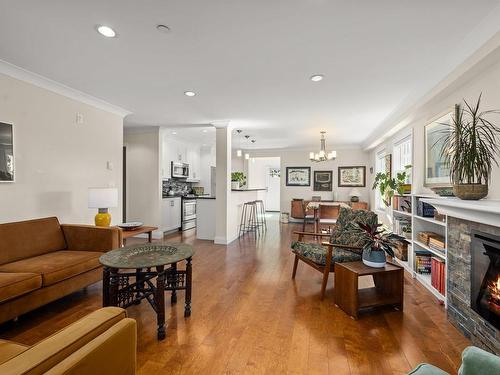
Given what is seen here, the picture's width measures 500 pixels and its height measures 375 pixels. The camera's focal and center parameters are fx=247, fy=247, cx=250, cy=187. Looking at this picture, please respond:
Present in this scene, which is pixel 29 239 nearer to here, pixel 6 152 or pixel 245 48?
pixel 6 152

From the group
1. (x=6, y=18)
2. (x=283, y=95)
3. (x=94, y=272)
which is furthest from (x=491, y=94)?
(x=94, y=272)

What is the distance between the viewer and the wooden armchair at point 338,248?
8.58 ft

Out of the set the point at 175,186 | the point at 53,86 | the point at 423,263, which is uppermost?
the point at 53,86

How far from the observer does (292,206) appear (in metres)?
7.36

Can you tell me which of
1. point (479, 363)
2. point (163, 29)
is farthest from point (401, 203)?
point (163, 29)

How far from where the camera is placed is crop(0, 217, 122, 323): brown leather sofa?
1.94 m

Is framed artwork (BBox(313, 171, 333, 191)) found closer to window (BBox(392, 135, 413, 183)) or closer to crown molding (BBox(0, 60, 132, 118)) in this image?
window (BBox(392, 135, 413, 183))

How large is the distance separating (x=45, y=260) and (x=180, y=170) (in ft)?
14.5

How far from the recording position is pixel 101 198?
3.22 meters

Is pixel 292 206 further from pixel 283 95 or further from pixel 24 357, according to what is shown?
pixel 24 357

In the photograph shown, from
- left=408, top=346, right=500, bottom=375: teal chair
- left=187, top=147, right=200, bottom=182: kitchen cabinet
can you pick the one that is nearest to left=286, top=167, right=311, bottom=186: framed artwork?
left=187, top=147, right=200, bottom=182: kitchen cabinet

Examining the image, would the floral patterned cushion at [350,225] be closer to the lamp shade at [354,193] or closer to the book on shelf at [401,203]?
the book on shelf at [401,203]

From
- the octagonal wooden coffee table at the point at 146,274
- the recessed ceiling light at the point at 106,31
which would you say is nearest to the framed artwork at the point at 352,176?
the octagonal wooden coffee table at the point at 146,274

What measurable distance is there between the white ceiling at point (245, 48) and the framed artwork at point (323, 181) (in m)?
4.08
